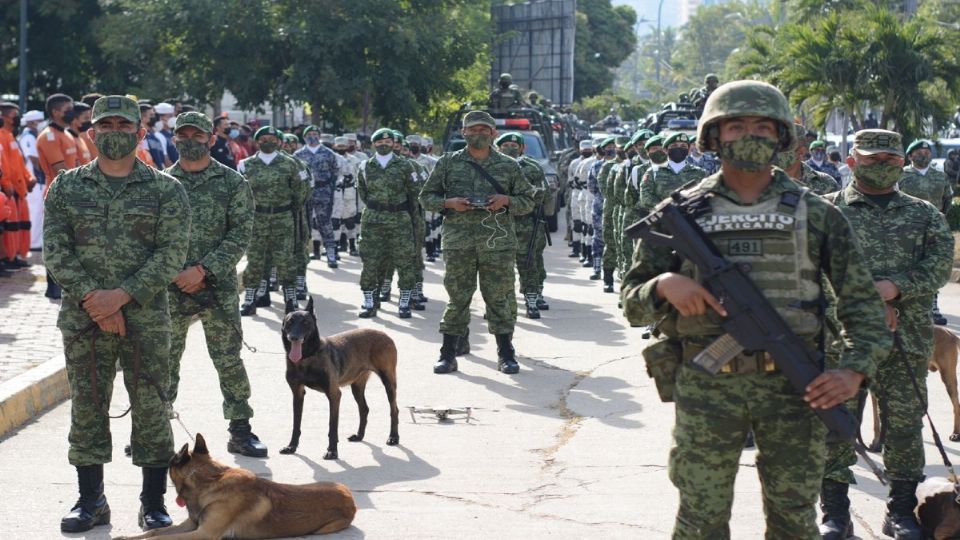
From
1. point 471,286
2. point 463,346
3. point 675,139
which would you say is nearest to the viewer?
point 471,286

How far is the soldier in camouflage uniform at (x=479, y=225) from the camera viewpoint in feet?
35.8

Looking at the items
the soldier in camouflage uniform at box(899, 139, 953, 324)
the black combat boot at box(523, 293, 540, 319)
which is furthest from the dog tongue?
the black combat boot at box(523, 293, 540, 319)

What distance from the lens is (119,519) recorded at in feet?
22.1

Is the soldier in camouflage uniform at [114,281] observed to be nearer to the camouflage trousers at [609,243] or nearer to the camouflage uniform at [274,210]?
the camouflage uniform at [274,210]

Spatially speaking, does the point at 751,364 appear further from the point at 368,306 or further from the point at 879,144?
the point at 368,306

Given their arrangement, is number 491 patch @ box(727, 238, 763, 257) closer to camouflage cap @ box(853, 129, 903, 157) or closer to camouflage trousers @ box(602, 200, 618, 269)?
camouflage cap @ box(853, 129, 903, 157)

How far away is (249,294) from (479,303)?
2.51 metres

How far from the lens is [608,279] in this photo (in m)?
16.9

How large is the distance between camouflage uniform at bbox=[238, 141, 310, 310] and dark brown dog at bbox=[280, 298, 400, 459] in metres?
5.34

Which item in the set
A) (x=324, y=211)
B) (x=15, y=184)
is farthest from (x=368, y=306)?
(x=324, y=211)

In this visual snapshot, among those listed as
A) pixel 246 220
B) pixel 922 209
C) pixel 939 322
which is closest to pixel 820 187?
pixel 922 209

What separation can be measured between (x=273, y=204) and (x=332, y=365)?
5851mm

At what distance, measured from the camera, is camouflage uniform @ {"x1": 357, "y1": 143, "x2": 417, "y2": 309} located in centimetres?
1456

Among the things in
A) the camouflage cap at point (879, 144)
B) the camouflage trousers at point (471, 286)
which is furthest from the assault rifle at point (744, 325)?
the camouflage trousers at point (471, 286)
